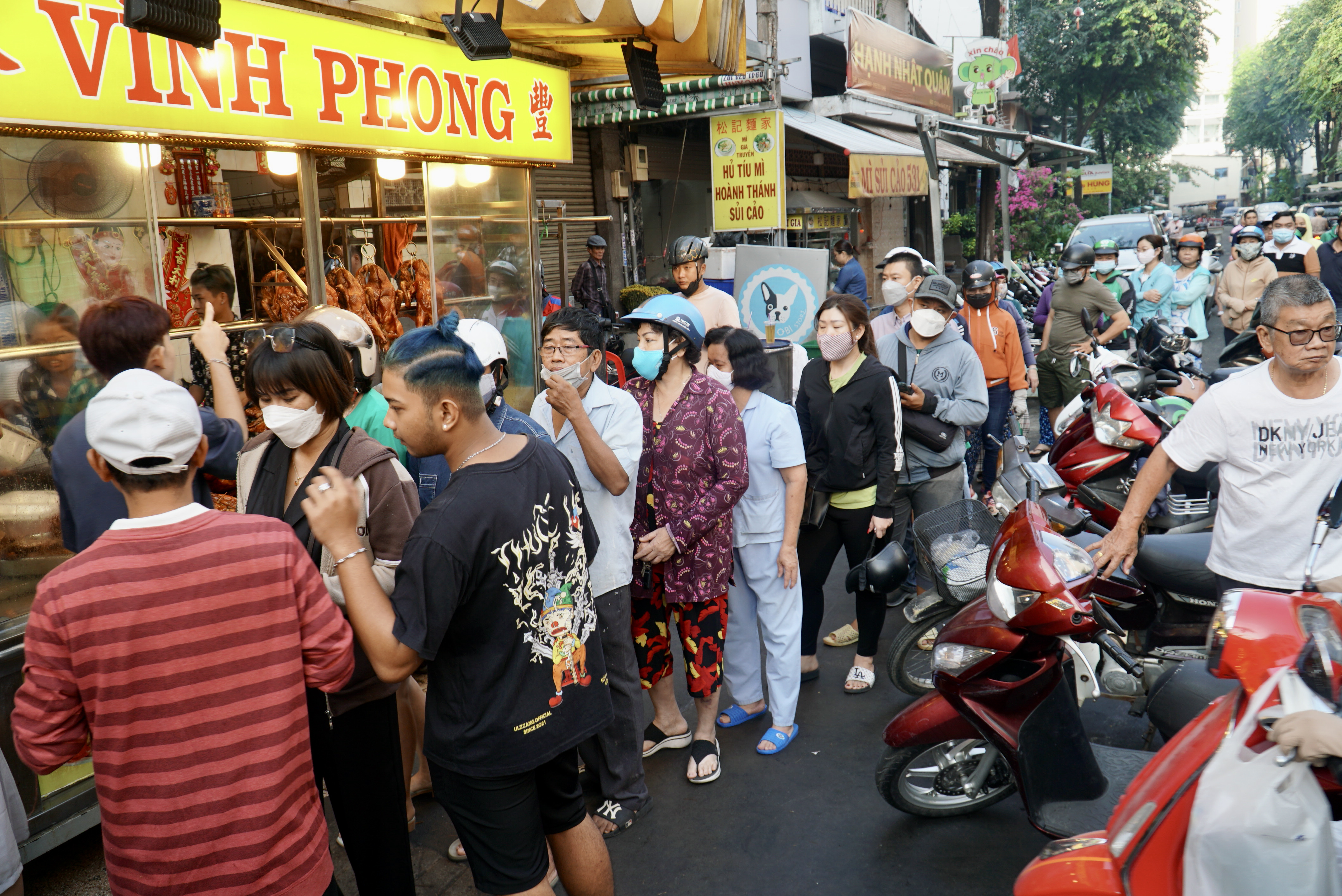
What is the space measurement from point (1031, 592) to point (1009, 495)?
1201mm

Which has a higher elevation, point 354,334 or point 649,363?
point 354,334

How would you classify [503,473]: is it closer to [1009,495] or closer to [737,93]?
[1009,495]

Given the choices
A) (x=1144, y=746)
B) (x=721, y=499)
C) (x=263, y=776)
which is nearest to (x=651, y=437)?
(x=721, y=499)

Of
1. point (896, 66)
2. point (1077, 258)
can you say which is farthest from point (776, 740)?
point (896, 66)

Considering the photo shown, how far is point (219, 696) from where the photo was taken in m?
1.96

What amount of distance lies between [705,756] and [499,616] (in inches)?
78.3

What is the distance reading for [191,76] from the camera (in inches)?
176

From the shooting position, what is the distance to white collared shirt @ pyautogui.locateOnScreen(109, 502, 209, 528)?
1.93 meters

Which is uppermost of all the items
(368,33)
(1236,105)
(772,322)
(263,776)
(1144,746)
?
(1236,105)

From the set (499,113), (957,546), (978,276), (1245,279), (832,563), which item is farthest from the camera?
(1245,279)

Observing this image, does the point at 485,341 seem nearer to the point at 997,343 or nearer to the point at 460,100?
the point at 460,100

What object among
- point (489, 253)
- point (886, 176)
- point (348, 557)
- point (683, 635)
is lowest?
point (683, 635)

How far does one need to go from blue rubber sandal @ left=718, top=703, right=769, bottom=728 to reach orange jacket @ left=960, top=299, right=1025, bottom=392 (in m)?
3.65

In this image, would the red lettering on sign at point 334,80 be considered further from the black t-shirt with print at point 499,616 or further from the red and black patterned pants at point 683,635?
the black t-shirt with print at point 499,616
